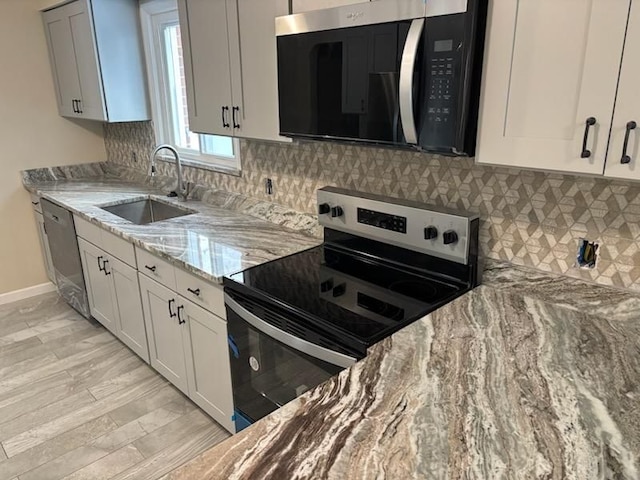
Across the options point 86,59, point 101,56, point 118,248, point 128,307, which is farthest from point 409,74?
point 86,59

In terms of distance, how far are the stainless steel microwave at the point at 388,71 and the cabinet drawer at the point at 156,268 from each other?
95 centimetres

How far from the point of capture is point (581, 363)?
4.10 ft

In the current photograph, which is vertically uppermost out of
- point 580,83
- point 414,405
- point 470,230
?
point 580,83

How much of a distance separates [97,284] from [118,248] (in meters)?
0.59

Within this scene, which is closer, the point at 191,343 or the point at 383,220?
the point at 383,220

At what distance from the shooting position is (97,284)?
3096 mm

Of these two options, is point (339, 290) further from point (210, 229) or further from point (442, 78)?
point (210, 229)

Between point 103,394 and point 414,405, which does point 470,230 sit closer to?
point 414,405

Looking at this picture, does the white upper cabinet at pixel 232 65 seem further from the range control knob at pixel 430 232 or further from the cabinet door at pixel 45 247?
the cabinet door at pixel 45 247

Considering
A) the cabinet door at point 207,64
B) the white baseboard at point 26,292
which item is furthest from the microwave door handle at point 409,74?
the white baseboard at point 26,292

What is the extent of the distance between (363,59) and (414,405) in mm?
1032

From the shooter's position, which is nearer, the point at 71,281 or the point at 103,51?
the point at 103,51

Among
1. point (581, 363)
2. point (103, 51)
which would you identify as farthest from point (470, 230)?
point (103, 51)

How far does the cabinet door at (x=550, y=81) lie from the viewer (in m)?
1.12
